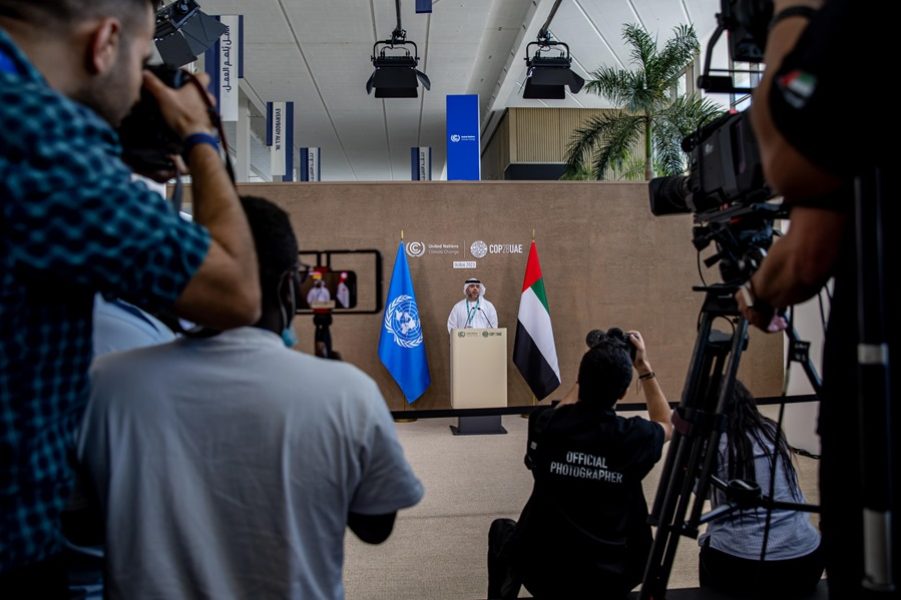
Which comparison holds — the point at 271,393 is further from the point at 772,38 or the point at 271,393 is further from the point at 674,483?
the point at 674,483

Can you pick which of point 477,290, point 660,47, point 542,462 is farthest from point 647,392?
point 660,47

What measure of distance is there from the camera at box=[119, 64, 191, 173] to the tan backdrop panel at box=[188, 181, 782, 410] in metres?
4.43

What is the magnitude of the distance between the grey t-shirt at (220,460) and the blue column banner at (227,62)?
15.2 feet

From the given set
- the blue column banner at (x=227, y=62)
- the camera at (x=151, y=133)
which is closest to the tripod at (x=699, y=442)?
the camera at (x=151, y=133)

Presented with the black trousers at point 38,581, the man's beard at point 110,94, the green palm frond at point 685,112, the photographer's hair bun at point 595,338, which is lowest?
the black trousers at point 38,581

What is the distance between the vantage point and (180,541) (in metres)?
0.78

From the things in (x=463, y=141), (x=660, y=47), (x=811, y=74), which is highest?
(x=660, y=47)

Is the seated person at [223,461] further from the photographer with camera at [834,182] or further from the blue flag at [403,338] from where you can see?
the blue flag at [403,338]

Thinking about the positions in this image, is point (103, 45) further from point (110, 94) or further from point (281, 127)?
point (281, 127)

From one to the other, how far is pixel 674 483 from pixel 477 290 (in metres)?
3.85

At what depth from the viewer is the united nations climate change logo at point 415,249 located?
5.37m

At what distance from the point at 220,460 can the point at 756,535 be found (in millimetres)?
1625

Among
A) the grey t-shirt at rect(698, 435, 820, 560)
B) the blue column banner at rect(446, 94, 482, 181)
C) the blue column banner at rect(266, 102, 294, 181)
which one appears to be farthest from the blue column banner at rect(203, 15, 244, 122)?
the grey t-shirt at rect(698, 435, 820, 560)

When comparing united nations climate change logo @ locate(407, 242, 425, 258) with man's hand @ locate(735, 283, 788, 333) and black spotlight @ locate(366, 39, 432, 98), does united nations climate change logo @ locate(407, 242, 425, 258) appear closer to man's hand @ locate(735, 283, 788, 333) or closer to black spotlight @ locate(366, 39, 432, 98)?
black spotlight @ locate(366, 39, 432, 98)
